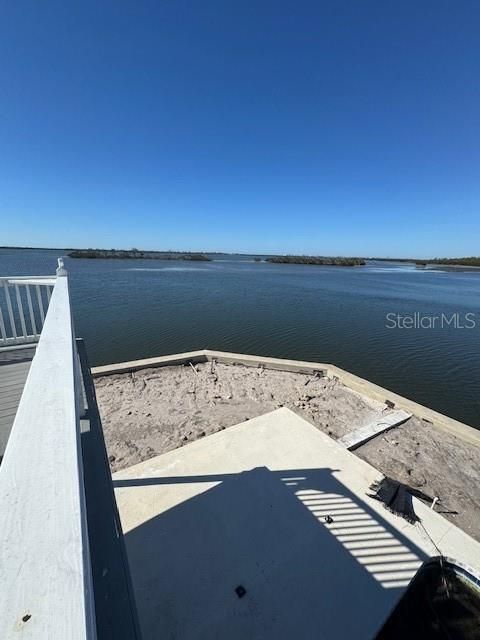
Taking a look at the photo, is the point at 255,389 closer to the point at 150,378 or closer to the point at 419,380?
the point at 150,378

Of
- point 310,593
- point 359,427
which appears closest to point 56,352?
point 310,593

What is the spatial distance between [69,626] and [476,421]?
7016 mm

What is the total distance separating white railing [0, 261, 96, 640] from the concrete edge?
197 inches

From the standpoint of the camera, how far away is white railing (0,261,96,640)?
333mm

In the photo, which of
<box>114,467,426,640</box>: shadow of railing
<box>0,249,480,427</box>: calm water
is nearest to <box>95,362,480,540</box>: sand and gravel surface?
<box>114,467,426,640</box>: shadow of railing

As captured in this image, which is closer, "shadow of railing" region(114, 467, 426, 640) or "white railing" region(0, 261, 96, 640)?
"white railing" region(0, 261, 96, 640)

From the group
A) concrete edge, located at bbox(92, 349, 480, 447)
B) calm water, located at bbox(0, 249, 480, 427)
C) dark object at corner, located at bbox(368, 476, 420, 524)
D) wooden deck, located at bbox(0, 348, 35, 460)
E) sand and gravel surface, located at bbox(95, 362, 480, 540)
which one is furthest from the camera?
calm water, located at bbox(0, 249, 480, 427)

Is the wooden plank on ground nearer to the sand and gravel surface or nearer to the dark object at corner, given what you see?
the sand and gravel surface

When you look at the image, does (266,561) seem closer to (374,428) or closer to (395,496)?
(395,496)

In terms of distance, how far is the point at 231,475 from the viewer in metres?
3.03

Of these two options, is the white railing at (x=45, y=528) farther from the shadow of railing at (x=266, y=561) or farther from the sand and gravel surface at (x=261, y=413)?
the sand and gravel surface at (x=261, y=413)

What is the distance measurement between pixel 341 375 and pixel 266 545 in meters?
3.86

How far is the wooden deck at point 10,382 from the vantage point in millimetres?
2215

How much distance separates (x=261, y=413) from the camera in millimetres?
4309
